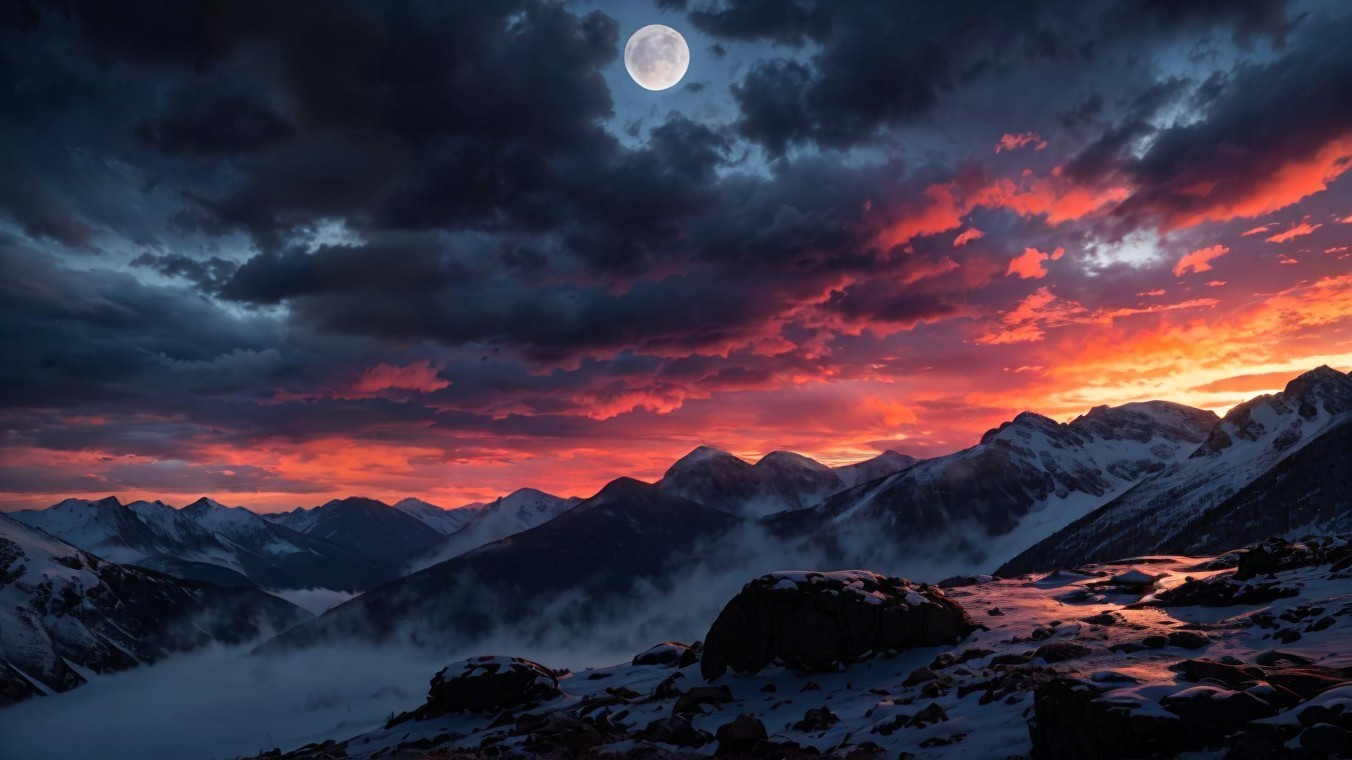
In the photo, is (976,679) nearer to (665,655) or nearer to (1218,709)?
(1218,709)

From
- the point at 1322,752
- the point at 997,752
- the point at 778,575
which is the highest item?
the point at 778,575

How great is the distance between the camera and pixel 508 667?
53.0m

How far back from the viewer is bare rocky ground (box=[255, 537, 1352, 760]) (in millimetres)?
19578

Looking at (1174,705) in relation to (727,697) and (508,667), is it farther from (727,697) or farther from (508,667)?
(508,667)

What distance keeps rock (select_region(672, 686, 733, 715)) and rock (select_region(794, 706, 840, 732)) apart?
8.48 m

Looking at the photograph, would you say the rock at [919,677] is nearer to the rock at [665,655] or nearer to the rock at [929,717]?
the rock at [929,717]

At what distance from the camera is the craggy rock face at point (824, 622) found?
148 ft

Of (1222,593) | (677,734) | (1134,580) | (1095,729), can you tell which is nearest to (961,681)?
(677,734)

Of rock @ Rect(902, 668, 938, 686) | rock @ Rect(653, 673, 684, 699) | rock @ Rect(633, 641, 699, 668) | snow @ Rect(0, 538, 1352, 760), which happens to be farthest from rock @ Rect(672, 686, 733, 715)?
rock @ Rect(633, 641, 699, 668)

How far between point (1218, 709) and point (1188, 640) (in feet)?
48.5

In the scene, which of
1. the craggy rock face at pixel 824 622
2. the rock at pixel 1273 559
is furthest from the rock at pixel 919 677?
the rock at pixel 1273 559

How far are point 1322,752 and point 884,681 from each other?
2541 cm

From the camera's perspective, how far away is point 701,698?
136 ft

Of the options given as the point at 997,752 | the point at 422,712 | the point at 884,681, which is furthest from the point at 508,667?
the point at 997,752
